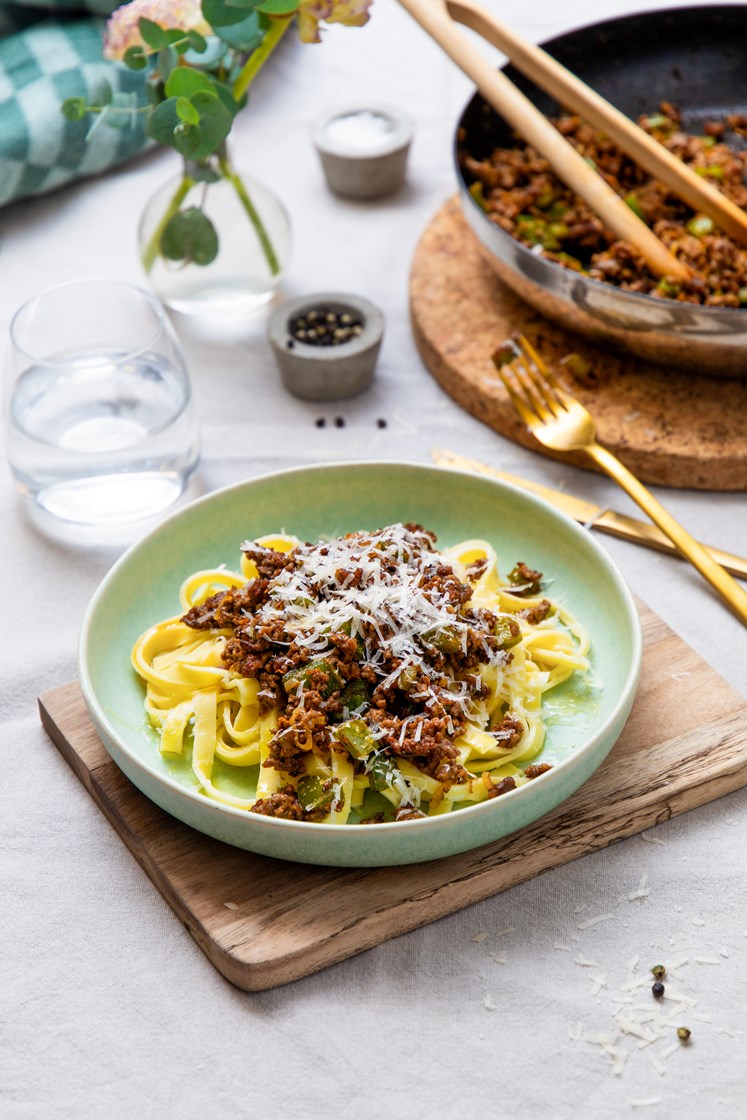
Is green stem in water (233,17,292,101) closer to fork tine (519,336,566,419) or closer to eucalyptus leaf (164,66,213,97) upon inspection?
eucalyptus leaf (164,66,213,97)

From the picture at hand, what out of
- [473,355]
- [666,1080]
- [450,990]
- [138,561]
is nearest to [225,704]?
[138,561]

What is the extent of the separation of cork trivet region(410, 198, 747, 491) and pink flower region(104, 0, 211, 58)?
1.02 m

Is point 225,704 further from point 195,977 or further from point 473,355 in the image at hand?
point 473,355

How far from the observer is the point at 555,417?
11.0 ft

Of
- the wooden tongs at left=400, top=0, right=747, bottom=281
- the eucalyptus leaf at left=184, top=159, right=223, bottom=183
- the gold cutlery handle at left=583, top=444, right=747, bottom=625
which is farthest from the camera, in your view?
the eucalyptus leaf at left=184, top=159, right=223, bottom=183

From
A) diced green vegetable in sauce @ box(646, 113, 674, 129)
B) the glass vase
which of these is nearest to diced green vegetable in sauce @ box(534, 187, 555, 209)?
diced green vegetable in sauce @ box(646, 113, 674, 129)

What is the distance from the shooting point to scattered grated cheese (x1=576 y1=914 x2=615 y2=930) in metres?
2.34

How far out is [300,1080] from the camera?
2.14 meters

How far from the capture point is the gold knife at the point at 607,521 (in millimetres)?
3074

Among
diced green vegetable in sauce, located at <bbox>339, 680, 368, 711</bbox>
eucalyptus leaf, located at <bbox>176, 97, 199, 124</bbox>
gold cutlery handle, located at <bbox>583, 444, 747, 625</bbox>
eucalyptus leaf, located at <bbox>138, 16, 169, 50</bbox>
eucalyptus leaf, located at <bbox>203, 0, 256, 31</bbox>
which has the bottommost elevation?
gold cutlery handle, located at <bbox>583, 444, 747, 625</bbox>

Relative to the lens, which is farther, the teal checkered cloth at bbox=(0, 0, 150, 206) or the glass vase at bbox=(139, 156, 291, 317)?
the teal checkered cloth at bbox=(0, 0, 150, 206)

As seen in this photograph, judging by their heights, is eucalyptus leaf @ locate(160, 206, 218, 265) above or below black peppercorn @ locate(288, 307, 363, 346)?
above

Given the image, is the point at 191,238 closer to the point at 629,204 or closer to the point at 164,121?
the point at 164,121

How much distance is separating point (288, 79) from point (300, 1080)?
3998mm
